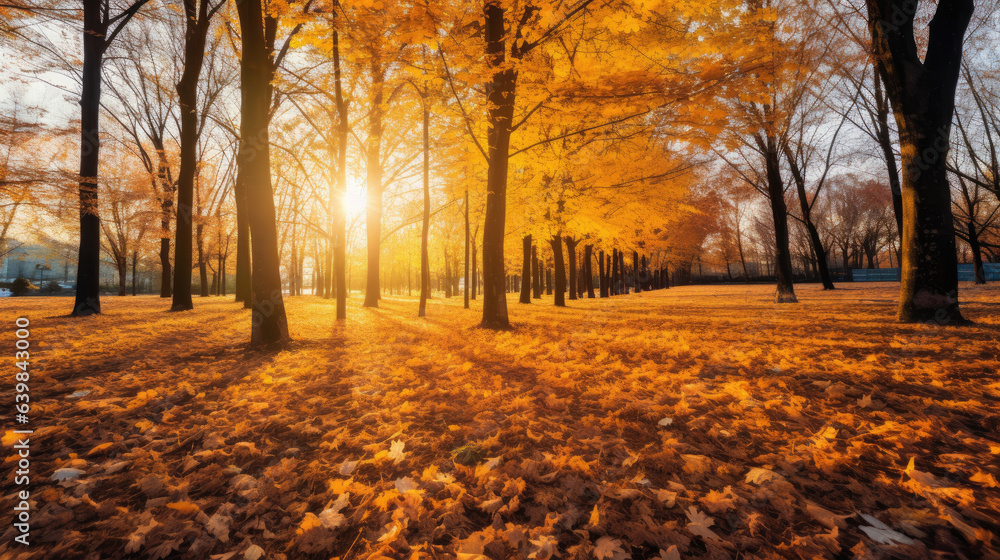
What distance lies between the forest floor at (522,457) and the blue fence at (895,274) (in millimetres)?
33652

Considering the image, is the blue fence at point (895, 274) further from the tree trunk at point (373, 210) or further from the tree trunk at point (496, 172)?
the tree trunk at point (373, 210)

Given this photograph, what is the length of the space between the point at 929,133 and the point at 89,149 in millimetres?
16707

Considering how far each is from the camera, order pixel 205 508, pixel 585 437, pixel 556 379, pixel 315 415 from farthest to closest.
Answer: pixel 556 379 < pixel 315 415 < pixel 585 437 < pixel 205 508

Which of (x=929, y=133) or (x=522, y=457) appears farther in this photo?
(x=929, y=133)

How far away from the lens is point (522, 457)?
2.22m

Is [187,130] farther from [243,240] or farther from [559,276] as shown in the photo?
[559,276]

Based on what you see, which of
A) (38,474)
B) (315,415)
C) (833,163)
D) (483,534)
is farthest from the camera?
(833,163)

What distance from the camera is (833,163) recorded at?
15945 millimetres

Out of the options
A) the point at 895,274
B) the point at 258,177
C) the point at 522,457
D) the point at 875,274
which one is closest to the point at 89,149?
the point at 258,177

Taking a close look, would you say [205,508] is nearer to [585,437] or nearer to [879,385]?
[585,437]

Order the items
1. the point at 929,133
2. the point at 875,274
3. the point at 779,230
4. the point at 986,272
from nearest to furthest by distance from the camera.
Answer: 1. the point at 929,133
2. the point at 779,230
3. the point at 986,272
4. the point at 875,274

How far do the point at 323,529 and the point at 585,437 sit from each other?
1.61 metres

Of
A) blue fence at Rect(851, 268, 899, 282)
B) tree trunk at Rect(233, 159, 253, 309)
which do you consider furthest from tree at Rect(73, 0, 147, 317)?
blue fence at Rect(851, 268, 899, 282)

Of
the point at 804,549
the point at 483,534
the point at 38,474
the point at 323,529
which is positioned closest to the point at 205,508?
the point at 323,529
